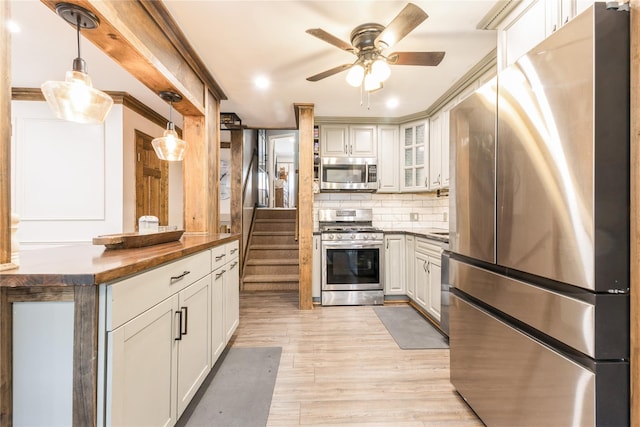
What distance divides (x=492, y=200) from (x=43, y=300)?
181 cm

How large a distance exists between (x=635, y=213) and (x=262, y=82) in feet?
9.48

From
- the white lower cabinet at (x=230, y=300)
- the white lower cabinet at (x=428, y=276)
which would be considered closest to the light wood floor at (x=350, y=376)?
the white lower cabinet at (x=230, y=300)

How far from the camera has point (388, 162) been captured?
4.14m

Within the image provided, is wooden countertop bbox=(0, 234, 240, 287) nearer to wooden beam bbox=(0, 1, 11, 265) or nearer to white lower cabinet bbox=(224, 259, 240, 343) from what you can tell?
wooden beam bbox=(0, 1, 11, 265)

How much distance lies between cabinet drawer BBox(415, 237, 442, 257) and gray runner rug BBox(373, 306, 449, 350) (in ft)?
2.41

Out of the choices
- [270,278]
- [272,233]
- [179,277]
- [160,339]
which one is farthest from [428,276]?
[272,233]

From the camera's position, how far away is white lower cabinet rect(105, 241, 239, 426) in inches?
39.3

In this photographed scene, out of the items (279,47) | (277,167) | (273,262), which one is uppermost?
(277,167)

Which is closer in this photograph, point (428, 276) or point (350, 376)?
point (350, 376)

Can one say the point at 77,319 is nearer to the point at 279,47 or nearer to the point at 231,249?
the point at 231,249

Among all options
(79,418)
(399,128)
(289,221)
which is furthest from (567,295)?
(289,221)

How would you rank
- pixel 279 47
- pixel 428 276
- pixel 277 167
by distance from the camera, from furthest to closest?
pixel 277 167 → pixel 428 276 → pixel 279 47

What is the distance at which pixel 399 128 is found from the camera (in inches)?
164

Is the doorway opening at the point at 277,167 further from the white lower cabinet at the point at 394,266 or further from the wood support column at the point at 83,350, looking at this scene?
the wood support column at the point at 83,350
